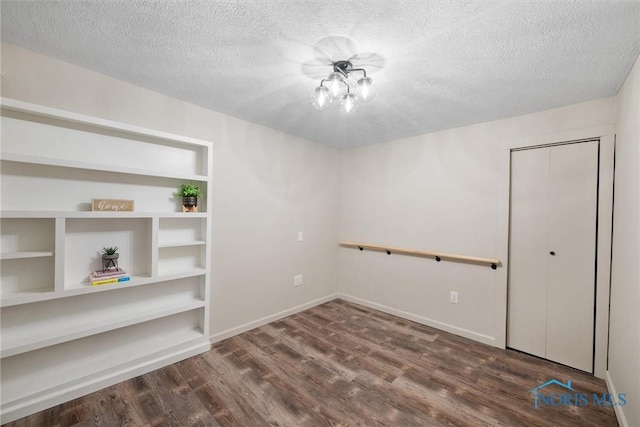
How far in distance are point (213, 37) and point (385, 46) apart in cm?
100

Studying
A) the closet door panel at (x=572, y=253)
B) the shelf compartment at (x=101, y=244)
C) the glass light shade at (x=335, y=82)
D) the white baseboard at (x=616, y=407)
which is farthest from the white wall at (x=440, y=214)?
the shelf compartment at (x=101, y=244)

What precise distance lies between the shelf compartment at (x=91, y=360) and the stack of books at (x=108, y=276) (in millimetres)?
482

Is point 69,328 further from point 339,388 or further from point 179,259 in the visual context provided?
point 339,388

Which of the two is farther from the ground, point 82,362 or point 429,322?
point 82,362

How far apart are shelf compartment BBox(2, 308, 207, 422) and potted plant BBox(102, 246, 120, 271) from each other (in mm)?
552

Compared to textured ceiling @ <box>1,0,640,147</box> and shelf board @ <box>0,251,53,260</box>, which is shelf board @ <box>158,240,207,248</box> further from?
textured ceiling @ <box>1,0,640,147</box>

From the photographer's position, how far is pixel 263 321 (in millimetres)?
3105

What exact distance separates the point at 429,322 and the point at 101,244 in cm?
336

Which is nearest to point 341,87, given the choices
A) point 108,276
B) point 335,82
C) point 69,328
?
point 335,82

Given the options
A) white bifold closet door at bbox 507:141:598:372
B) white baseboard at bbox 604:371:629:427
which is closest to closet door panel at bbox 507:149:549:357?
white bifold closet door at bbox 507:141:598:372

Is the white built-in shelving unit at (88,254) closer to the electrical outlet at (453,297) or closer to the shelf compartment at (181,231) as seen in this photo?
the shelf compartment at (181,231)

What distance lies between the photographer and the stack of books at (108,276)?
1907mm

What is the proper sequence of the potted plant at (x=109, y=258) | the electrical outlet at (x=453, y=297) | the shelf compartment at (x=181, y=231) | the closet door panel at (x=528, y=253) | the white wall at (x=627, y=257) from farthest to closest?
1. the electrical outlet at (x=453, y=297)
2. the closet door panel at (x=528, y=253)
3. the shelf compartment at (x=181, y=231)
4. the potted plant at (x=109, y=258)
5. the white wall at (x=627, y=257)

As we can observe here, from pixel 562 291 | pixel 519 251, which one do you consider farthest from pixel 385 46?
pixel 562 291
